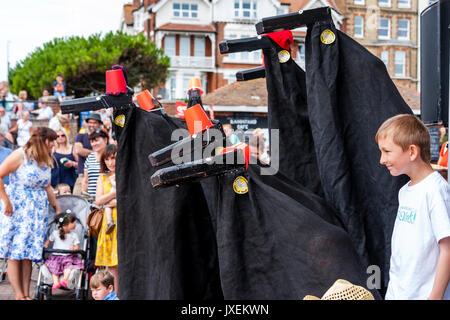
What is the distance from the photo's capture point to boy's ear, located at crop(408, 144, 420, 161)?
2277mm

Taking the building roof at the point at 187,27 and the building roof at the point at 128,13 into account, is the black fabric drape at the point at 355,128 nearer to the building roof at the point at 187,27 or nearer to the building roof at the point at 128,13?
the building roof at the point at 187,27

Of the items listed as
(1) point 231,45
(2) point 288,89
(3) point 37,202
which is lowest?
(3) point 37,202

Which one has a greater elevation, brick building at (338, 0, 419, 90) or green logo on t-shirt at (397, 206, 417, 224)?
brick building at (338, 0, 419, 90)

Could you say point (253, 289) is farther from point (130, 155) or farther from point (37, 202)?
point (37, 202)

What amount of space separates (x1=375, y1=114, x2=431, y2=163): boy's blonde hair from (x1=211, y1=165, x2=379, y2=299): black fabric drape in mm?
422

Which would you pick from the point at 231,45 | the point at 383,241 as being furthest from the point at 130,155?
the point at 383,241

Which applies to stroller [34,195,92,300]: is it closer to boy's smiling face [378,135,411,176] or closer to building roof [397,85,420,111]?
boy's smiling face [378,135,411,176]

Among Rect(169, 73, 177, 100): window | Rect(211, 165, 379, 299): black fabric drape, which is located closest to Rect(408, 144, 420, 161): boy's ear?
Rect(211, 165, 379, 299): black fabric drape

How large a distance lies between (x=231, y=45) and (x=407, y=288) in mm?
1252

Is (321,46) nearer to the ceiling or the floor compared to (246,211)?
nearer to the ceiling

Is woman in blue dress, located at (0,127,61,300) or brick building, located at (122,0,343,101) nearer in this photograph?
woman in blue dress, located at (0,127,61,300)

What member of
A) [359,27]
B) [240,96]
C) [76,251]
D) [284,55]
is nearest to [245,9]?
[359,27]
